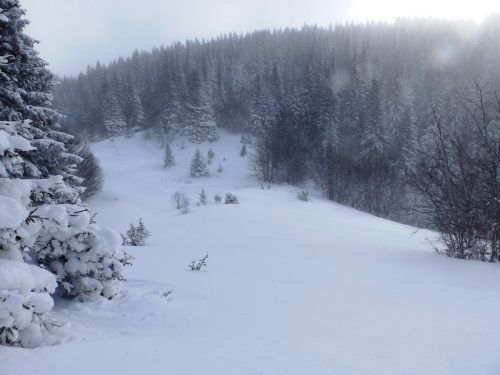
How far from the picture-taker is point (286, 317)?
3939 mm

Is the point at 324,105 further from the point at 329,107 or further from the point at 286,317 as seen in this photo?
the point at 286,317

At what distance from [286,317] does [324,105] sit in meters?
45.6

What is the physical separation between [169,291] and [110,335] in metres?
1.52

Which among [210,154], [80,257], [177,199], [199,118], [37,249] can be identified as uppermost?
[199,118]

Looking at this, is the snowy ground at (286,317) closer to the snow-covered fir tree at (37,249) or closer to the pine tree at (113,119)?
the snow-covered fir tree at (37,249)

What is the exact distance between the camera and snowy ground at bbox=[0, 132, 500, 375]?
8.24 feet

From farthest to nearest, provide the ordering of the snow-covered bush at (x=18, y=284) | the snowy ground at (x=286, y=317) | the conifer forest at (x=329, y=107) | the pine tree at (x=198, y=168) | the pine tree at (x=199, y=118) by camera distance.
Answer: the pine tree at (x=199, y=118) < the pine tree at (x=198, y=168) < the conifer forest at (x=329, y=107) < the snowy ground at (x=286, y=317) < the snow-covered bush at (x=18, y=284)

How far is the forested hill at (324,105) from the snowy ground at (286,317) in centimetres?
1818

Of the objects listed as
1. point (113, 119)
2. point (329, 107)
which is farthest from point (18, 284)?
point (113, 119)

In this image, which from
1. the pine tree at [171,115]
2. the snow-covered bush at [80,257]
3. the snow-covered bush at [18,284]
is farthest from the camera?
the pine tree at [171,115]

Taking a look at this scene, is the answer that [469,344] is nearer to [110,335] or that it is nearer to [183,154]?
[110,335]

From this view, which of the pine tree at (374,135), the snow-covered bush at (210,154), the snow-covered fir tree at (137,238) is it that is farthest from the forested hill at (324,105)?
the snow-covered fir tree at (137,238)

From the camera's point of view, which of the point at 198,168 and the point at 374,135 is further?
the point at 198,168

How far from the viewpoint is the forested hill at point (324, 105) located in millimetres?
38000
